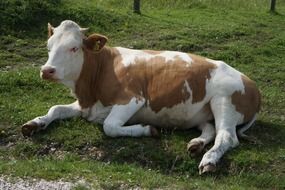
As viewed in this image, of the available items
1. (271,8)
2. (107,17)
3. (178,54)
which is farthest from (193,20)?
(178,54)

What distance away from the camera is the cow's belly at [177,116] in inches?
351

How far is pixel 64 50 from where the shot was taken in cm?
864

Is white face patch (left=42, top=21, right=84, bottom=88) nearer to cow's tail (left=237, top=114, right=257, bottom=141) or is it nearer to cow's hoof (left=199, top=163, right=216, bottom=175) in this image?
cow's hoof (left=199, top=163, right=216, bottom=175)

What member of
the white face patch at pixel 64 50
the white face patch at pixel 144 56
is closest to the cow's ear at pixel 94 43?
the white face patch at pixel 64 50

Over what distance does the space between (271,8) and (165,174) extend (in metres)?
16.0

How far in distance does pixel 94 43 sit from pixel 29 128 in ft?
5.17

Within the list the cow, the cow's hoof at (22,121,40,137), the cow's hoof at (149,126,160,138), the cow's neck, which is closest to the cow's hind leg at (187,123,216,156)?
the cow

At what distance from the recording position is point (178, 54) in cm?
935

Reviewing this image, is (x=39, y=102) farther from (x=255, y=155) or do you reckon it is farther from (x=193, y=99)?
(x=255, y=155)

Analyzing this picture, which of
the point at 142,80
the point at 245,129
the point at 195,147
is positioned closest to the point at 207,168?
the point at 195,147

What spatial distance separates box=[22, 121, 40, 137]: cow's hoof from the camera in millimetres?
8812

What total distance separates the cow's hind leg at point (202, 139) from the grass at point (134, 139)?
0.40 ft

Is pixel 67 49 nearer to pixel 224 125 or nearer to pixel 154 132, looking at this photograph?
pixel 154 132

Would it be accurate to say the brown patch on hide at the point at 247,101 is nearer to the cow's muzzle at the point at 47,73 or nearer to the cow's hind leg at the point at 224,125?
the cow's hind leg at the point at 224,125
